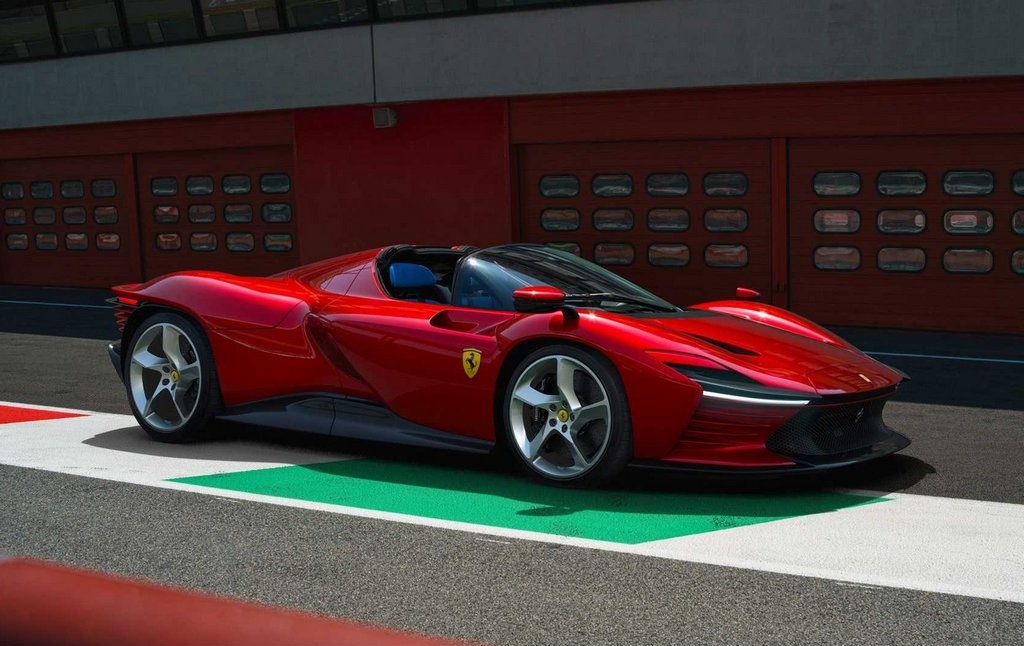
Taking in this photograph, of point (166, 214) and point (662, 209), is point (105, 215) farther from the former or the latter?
point (662, 209)

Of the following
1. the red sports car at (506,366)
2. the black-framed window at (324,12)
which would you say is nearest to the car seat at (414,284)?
the red sports car at (506,366)

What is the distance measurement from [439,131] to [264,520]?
12.7 m

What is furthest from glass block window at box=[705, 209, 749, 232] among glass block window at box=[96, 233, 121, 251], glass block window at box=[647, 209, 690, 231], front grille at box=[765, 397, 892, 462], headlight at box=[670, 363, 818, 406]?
glass block window at box=[96, 233, 121, 251]

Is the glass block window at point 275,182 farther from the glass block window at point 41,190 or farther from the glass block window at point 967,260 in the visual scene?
the glass block window at point 967,260

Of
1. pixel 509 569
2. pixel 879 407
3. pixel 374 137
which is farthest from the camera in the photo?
pixel 374 137

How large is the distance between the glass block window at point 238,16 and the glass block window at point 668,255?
6.60 m

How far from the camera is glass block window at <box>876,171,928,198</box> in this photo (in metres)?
13.9

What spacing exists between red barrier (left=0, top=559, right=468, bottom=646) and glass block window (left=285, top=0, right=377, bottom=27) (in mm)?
17210

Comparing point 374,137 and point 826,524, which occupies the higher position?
point 374,137

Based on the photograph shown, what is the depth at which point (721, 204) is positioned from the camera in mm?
15141

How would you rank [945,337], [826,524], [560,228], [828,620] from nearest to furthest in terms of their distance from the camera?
[828,620], [826,524], [945,337], [560,228]

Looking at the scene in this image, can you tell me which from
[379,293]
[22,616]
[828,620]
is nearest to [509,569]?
[828,620]

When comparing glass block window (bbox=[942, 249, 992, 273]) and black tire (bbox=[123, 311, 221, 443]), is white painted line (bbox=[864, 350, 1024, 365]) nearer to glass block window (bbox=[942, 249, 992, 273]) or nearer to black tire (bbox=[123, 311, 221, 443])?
glass block window (bbox=[942, 249, 992, 273])

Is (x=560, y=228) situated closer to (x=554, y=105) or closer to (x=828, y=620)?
(x=554, y=105)
